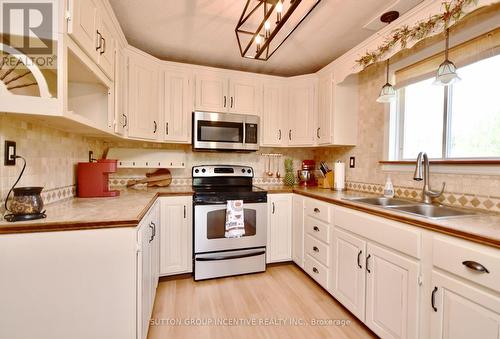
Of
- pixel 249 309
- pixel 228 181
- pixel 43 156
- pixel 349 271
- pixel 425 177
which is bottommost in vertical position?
pixel 249 309

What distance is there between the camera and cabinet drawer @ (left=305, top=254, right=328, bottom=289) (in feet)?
6.77

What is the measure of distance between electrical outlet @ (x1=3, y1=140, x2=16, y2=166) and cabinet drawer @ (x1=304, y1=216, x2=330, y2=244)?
7.13ft

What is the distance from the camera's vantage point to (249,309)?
1.86 meters

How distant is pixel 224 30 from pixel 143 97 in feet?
3.35

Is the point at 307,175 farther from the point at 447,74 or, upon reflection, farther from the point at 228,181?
the point at 447,74

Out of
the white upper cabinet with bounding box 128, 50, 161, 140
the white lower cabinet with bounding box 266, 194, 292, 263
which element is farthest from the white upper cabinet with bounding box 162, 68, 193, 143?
the white lower cabinet with bounding box 266, 194, 292, 263

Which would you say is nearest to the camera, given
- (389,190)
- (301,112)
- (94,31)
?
(94,31)

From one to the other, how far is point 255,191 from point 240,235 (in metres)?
0.48

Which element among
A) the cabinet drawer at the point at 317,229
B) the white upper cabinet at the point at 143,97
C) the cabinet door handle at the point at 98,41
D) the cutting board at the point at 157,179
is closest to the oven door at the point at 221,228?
the cabinet drawer at the point at 317,229

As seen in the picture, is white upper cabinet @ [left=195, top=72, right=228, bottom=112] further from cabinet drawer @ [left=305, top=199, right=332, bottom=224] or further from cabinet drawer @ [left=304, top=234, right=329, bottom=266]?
cabinet drawer @ [left=304, top=234, right=329, bottom=266]

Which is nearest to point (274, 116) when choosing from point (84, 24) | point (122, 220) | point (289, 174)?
point (289, 174)

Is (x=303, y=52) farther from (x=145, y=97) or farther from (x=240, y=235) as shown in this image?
(x=240, y=235)

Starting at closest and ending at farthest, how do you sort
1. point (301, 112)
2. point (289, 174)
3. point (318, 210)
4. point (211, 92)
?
point (318, 210) → point (211, 92) → point (301, 112) → point (289, 174)

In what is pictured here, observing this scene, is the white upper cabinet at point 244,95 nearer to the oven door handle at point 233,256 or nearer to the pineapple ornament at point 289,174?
the pineapple ornament at point 289,174
